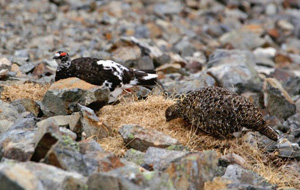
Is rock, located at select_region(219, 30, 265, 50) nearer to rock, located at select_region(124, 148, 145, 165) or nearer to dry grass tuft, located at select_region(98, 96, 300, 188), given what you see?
dry grass tuft, located at select_region(98, 96, 300, 188)

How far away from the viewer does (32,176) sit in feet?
13.4

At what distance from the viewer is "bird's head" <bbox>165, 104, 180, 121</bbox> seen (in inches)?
249

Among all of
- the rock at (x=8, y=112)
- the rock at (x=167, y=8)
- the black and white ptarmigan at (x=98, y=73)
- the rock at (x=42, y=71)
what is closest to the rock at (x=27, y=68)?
the rock at (x=42, y=71)

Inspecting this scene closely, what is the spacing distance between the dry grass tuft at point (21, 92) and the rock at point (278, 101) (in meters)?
3.84

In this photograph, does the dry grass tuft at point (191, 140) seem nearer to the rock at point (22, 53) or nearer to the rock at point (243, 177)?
the rock at point (243, 177)

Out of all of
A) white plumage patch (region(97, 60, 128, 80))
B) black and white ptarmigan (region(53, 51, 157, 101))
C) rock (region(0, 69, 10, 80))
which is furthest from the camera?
white plumage patch (region(97, 60, 128, 80))

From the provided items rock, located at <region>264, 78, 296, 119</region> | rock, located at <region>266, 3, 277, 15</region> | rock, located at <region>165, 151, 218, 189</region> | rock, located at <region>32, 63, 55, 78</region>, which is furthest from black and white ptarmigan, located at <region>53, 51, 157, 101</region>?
rock, located at <region>266, 3, 277, 15</region>

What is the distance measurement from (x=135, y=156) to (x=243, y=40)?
34.2 ft

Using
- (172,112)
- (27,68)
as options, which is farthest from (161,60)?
(172,112)

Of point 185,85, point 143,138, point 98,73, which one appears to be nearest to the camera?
point 143,138

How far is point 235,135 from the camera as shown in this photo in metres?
6.12

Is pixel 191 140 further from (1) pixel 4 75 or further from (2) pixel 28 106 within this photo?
(1) pixel 4 75

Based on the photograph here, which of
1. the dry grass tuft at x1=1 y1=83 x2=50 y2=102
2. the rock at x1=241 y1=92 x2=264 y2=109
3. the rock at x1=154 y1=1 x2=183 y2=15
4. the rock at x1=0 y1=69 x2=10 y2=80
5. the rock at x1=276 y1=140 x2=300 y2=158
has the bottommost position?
the rock at x1=154 y1=1 x2=183 y2=15

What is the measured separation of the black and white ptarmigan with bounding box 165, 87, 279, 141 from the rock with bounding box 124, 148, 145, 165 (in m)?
1.06
